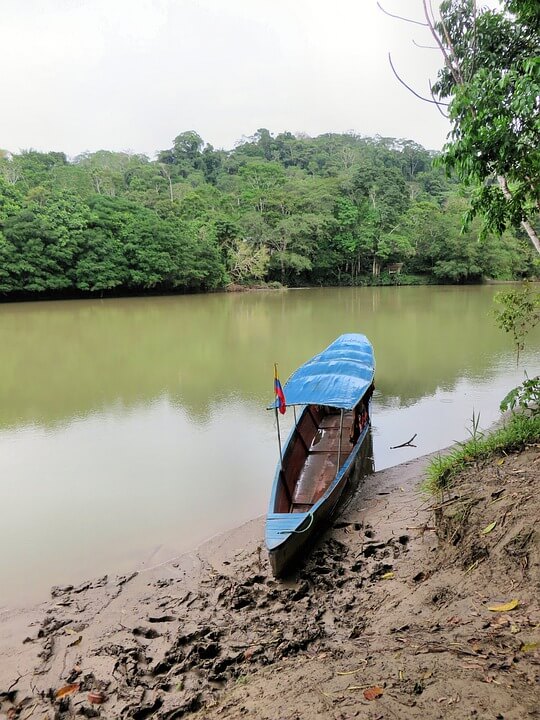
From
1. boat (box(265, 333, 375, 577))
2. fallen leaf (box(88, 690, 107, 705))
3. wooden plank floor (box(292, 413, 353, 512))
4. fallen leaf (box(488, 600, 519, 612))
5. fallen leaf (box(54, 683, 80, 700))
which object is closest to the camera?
fallen leaf (box(488, 600, 519, 612))

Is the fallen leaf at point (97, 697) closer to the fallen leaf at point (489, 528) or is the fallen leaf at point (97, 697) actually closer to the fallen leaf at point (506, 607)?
the fallen leaf at point (506, 607)

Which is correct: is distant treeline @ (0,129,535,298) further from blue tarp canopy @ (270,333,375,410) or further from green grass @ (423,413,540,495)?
green grass @ (423,413,540,495)

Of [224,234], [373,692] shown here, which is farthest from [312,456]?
[224,234]

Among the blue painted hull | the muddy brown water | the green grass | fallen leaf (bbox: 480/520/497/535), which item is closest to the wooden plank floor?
the blue painted hull

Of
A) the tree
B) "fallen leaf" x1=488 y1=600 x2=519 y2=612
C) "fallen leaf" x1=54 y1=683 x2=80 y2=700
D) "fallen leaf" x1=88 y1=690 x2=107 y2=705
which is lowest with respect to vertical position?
"fallen leaf" x1=54 y1=683 x2=80 y2=700

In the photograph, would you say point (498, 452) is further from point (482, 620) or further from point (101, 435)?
point (101, 435)

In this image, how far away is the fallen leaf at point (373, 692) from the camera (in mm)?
1972

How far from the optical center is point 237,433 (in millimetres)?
8039

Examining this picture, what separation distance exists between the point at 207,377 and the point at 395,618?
911 centimetres

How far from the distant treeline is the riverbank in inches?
1026

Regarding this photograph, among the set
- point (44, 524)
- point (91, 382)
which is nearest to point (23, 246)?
point (91, 382)

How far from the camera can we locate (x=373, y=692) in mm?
2002

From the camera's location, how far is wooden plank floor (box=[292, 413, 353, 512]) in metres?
5.46

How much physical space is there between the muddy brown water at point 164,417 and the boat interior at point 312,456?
0.51 m
